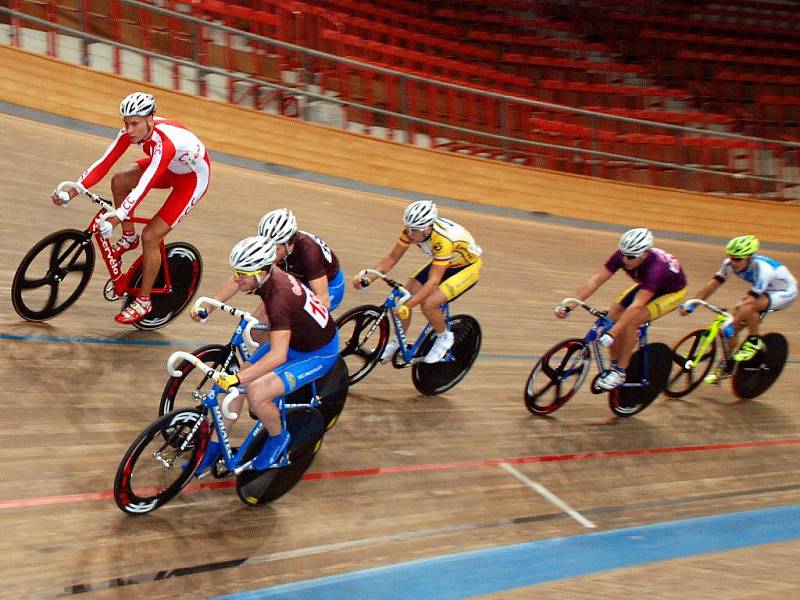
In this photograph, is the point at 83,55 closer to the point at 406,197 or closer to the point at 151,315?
the point at 406,197

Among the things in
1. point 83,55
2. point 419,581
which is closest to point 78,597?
point 419,581

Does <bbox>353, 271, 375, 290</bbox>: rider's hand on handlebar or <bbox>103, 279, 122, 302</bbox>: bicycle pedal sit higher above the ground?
<bbox>353, 271, 375, 290</bbox>: rider's hand on handlebar

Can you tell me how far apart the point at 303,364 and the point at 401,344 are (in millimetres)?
1571

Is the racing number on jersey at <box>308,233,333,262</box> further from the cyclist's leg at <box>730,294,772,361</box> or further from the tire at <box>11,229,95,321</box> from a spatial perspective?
the cyclist's leg at <box>730,294,772,361</box>

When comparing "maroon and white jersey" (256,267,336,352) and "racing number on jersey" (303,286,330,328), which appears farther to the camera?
"racing number on jersey" (303,286,330,328)

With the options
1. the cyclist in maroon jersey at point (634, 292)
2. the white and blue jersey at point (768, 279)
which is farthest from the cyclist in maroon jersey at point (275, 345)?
the white and blue jersey at point (768, 279)

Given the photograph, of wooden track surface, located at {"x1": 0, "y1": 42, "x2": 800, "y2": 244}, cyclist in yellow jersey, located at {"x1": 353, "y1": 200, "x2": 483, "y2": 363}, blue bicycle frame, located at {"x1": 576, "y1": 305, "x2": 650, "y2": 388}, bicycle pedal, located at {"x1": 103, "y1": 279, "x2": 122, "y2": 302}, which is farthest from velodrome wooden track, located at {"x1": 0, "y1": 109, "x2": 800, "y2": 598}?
wooden track surface, located at {"x1": 0, "y1": 42, "x2": 800, "y2": 244}

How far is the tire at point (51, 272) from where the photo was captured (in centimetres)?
449

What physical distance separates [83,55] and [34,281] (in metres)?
4.60

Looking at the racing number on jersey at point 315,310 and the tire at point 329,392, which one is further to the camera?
the tire at point 329,392

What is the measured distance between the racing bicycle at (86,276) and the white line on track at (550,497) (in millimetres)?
2040

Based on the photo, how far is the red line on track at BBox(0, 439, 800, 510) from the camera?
338 cm

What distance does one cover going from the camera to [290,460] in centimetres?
363

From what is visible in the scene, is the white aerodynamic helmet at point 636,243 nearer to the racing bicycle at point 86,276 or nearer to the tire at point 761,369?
the tire at point 761,369
